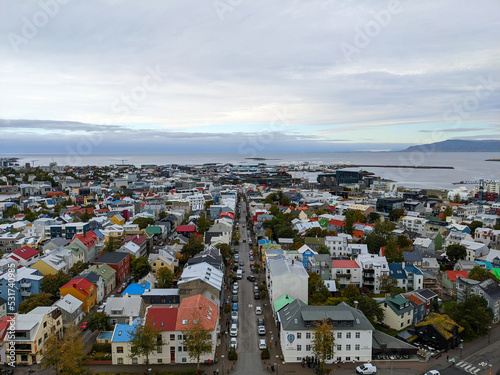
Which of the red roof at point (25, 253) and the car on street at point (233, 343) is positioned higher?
the red roof at point (25, 253)

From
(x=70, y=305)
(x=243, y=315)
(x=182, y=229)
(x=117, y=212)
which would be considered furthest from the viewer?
(x=117, y=212)

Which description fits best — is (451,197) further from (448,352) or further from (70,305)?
(70,305)

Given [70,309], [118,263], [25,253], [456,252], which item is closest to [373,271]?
[456,252]

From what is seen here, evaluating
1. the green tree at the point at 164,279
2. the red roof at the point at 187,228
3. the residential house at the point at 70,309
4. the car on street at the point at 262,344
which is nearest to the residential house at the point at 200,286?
the green tree at the point at 164,279

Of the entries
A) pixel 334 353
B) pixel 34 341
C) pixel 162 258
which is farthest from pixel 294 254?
pixel 34 341

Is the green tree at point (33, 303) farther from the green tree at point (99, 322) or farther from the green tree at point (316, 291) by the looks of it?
the green tree at point (316, 291)

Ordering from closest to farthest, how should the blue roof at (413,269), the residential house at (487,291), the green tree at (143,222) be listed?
the residential house at (487,291) < the blue roof at (413,269) < the green tree at (143,222)
